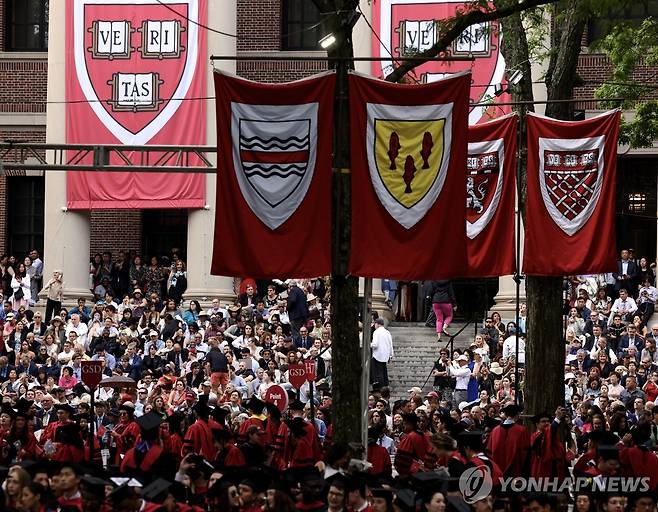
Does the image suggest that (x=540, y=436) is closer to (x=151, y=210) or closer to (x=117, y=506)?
(x=117, y=506)

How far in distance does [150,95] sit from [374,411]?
541 inches

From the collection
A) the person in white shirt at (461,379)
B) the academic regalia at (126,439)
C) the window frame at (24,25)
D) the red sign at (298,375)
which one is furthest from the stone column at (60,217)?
the academic regalia at (126,439)

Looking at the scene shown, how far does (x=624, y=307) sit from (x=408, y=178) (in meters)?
14.6

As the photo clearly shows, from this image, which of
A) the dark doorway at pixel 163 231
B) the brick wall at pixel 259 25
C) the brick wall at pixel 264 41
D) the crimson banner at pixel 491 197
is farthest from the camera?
the dark doorway at pixel 163 231

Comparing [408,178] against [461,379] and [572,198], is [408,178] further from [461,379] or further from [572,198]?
[461,379]

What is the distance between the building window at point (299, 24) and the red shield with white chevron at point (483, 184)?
1928cm

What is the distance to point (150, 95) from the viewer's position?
1422 inches

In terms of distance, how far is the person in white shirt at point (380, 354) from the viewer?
3117cm

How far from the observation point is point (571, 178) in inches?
858

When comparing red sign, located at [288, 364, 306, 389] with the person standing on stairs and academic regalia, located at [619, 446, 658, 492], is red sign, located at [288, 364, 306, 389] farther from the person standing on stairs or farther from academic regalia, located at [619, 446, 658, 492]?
the person standing on stairs

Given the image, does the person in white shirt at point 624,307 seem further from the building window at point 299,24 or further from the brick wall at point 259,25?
the brick wall at point 259,25

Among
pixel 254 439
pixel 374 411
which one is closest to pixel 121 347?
pixel 374 411

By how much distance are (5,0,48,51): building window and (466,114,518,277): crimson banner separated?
72.8 feet

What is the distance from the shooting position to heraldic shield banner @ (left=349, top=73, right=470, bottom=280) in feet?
62.1
